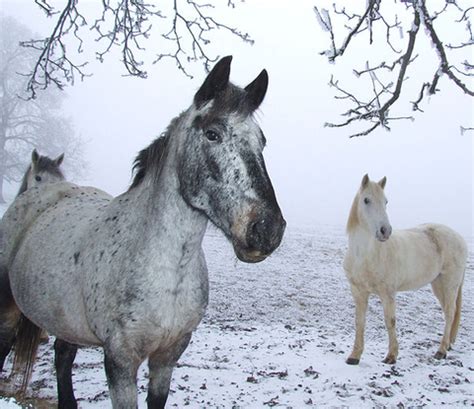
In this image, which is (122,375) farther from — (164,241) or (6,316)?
(6,316)

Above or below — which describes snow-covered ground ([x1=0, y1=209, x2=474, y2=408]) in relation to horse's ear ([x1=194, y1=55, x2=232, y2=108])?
below

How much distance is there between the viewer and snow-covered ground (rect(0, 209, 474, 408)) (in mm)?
4027

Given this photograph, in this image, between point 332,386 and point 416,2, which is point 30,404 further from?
point 416,2

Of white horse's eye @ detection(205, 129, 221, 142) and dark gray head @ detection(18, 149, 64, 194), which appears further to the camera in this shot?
dark gray head @ detection(18, 149, 64, 194)

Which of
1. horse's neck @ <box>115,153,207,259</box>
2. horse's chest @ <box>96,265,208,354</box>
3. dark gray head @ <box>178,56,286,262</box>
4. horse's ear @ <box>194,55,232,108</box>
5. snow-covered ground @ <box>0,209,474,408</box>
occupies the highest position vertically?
horse's ear @ <box>194,55,232,108</box>

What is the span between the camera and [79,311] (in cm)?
245

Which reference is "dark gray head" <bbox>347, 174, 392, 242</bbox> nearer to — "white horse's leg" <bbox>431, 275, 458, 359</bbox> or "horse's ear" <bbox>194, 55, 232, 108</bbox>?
"white horse's leg" <bbox>431, 275, 458, 359</bbox>

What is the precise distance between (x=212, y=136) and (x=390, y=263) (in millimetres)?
4556

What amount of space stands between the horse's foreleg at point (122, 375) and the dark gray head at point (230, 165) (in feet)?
2.79

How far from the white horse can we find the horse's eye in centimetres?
415

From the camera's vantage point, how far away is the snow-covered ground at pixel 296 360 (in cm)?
403

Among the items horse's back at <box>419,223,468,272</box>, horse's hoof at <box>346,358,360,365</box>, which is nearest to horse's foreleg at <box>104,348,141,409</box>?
horse's hoof at <box>346,358,360,365</box>

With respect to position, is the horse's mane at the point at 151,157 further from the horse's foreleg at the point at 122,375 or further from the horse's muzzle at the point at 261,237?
the horse's foreleg at the point at 122,375

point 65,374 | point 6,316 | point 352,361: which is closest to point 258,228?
point 65,374
